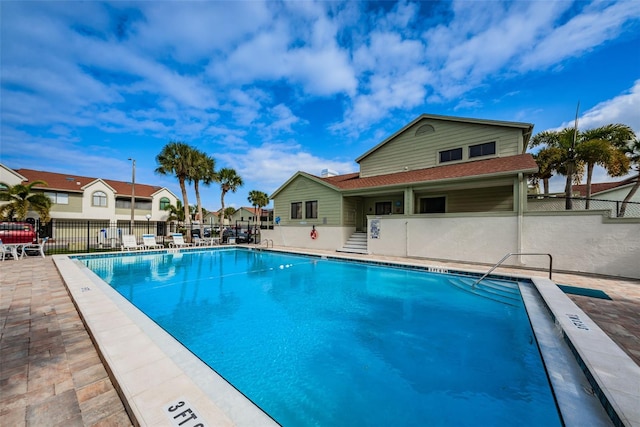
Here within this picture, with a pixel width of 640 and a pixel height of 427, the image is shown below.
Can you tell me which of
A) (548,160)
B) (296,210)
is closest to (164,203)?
(296,210)

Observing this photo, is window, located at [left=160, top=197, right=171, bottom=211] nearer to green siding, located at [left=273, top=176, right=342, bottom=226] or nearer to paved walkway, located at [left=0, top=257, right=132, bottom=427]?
green siding, located at [left=273, top=176, right=342, bottom=226]

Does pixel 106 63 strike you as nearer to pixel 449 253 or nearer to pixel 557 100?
pixel 449 253

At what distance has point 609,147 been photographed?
13008 millimetres

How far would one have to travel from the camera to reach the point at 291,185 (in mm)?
19516

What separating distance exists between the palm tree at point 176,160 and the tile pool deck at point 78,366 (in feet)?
59.6

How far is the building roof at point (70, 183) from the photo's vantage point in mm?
25641

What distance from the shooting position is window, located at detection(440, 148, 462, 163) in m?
14.5

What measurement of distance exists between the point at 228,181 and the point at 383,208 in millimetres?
17625

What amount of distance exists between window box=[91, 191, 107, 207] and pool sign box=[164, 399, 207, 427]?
35.5m

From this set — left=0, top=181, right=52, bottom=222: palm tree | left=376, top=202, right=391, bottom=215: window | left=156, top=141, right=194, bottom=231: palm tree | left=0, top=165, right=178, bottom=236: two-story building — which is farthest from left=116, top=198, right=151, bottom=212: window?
left=376, top=202, right=391, bottom=215: window

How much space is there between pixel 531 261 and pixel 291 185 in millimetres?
15102

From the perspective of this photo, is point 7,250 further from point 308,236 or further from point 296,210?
point 308,236

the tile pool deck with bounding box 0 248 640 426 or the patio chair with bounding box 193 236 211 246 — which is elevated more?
the tile pool deck with bounding box 0 248 640 426

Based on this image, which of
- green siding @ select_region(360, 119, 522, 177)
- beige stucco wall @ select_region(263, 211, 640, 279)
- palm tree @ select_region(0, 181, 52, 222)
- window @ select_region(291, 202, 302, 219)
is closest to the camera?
beige stucco wall @ select_region(263, 211, 640, 279)
